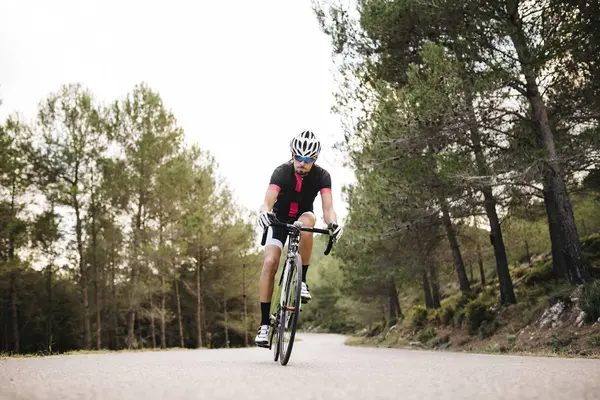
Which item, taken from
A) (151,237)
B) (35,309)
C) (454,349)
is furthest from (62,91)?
(454,349)

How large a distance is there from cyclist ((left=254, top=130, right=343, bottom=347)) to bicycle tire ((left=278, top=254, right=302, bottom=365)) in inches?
7.0

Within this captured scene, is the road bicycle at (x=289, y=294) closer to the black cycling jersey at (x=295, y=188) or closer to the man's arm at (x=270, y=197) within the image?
the man's arm at (x=270, y=197)

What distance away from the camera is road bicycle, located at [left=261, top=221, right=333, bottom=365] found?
Result: 5.16 m

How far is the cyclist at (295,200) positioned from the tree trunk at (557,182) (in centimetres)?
754

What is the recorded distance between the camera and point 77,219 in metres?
22.7

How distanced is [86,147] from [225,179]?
738 cm

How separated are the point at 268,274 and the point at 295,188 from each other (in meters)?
1.09

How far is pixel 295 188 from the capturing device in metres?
5.81

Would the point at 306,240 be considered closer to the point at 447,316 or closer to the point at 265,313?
the point at 265,313

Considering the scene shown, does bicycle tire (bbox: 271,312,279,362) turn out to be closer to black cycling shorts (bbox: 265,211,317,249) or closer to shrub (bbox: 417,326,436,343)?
black cycling shorts (bbox: 265,211,317,249)

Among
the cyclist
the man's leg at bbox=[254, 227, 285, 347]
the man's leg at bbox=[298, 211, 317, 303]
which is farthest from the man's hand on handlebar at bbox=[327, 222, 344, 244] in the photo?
the man's leg at bbox=[254, 227, 285, 347]

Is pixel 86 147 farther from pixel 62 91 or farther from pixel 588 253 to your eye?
pixel 588 253

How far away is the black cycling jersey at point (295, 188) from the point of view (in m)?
5.71

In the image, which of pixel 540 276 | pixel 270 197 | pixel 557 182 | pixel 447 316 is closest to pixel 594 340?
pixel 557 182
